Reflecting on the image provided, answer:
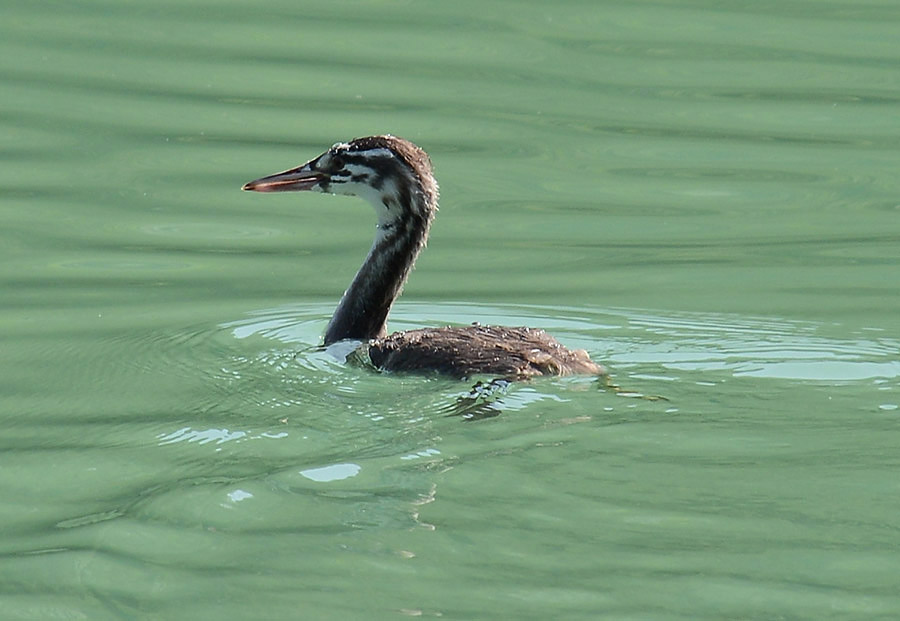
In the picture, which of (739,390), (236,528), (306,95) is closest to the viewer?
(236,528)

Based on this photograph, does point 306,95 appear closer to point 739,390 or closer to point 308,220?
point 308,220

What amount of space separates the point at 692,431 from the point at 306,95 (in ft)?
23.8

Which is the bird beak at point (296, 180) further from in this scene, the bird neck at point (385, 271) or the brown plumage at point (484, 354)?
the brown plumage at point (484, 354)

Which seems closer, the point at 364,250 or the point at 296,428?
the point at 296,428

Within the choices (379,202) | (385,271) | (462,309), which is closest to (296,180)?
(379,202)

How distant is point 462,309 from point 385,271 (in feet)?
2.53

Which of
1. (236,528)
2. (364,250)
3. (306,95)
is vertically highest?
(306,95)

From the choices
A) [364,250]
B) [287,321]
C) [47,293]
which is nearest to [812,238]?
[364,250]

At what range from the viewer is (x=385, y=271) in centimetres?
1036

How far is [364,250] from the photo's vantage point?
12.2m

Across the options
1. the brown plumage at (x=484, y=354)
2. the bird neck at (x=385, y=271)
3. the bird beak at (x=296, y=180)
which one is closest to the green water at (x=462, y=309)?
the brown plumage at (x=484, y=354)

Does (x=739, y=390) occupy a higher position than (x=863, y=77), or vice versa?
(x=863, y=77)

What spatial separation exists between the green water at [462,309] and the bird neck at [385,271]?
0.31 metres

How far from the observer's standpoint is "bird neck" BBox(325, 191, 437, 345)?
406 inches
